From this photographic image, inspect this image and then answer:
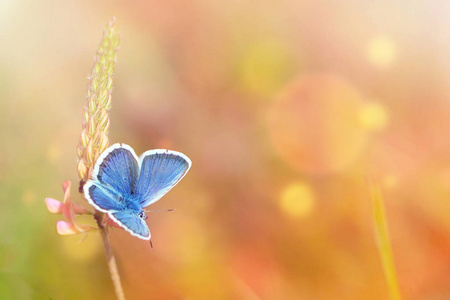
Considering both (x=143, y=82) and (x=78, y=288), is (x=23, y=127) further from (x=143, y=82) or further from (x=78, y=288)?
(x=78, y=288)

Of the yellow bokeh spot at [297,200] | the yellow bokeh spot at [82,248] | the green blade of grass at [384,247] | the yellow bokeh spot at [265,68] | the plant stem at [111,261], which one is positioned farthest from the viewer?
the yellow bokeh spot at [265,68]

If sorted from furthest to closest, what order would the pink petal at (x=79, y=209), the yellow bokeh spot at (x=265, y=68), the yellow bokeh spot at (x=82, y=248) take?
the yellow bokeh spot at (x=265, y=68)
the yellow bokeh spot at (x=82, y=248)
the pink petal at (x=79, y=209)

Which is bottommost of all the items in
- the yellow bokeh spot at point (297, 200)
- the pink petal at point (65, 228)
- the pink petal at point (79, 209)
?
the pink petal at point (65, 228)

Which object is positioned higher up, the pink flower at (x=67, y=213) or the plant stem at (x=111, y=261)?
the pink flower at (x=67, y=213)

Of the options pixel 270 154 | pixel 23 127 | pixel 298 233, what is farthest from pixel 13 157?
pixel 298 233

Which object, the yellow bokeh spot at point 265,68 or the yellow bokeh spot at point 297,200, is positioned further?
the yellow bokeh spot at point 265,68

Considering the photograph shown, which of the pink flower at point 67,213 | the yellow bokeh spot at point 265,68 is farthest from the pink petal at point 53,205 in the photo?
the yellow bokeh spot at point 265,68

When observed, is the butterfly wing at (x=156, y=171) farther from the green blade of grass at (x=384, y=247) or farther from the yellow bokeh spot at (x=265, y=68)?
the yellow bokeh spot at (x=265, y=68)

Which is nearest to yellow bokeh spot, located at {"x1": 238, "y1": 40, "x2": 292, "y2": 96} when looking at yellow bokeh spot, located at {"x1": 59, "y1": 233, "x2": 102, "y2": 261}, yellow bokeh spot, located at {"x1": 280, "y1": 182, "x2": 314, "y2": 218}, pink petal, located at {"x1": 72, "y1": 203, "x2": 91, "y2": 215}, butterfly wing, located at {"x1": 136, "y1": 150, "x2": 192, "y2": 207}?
yellow bokeh spot, located at {"x1": 280, "y1": 182, "x2": 314, "y2": 218}
